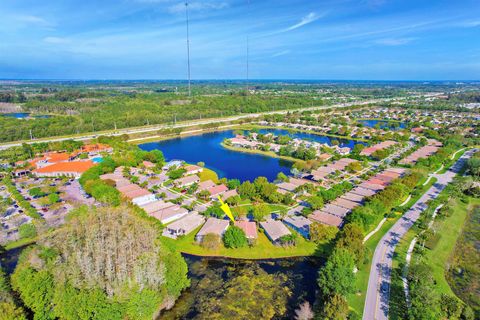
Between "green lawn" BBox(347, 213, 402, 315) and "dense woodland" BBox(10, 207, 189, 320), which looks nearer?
"dense woodland" BBox(10, 207, 189, 320)

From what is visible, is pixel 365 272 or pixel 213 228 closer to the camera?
pixel 365 272

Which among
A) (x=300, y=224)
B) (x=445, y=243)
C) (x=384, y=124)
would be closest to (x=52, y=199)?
(x=300, y=224)

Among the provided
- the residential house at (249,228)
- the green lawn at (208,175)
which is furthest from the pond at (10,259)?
the green lawn at (208,175)

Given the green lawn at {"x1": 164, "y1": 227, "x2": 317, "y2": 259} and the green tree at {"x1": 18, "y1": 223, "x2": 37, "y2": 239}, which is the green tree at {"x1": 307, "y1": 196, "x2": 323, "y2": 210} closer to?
the green lawn at {"x1": 164, "y1": 227, "x2": 317, "y2": 259}

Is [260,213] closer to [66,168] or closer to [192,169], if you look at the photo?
[192,169]

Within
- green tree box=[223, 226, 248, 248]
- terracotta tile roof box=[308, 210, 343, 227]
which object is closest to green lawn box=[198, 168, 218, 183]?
terracotta tile roof box=[308, 210, 343, 227]

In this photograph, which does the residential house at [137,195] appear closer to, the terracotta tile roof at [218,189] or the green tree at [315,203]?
the terracotta tile roof at [218,189]

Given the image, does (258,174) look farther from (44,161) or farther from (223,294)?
(44,161)
